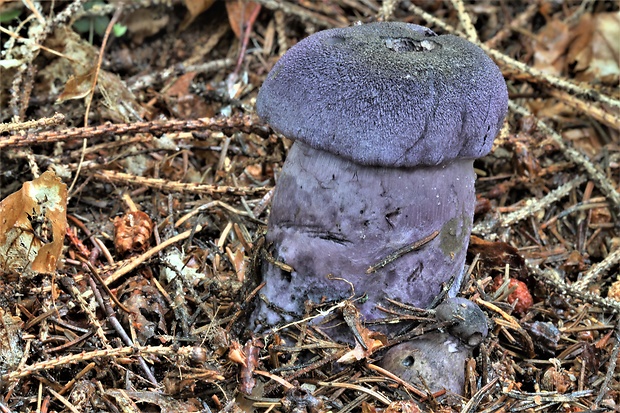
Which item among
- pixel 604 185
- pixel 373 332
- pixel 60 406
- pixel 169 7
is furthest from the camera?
pixel 169 7

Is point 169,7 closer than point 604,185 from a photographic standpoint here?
No

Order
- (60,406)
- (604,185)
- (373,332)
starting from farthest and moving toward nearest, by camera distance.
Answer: (604,185)
(373,332)
(60,406)

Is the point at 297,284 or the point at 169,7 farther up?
the point at 169,7

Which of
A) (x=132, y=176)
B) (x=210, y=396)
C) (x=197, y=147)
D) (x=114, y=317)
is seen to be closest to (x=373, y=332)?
(x=210, y=396)

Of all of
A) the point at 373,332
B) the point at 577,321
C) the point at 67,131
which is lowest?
the point at 577,321

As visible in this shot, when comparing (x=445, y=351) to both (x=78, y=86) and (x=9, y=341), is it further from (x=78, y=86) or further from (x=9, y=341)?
(x=78, y=86)

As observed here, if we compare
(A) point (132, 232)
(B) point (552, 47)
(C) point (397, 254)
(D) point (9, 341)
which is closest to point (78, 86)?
(A) point (132, 232)

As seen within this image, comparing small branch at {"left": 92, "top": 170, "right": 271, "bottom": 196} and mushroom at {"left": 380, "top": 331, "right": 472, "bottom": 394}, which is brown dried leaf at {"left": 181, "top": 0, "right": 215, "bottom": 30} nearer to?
small branch at {"left": 92, "top": 170, "right": 271, "bottom": 196}

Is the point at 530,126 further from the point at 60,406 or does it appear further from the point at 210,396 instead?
the point at 60,406

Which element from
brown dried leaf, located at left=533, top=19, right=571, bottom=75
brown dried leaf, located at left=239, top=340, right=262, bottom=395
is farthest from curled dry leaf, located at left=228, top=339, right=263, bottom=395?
brown dried leaf, located at left=533, top=19, right=571, bottom=75
